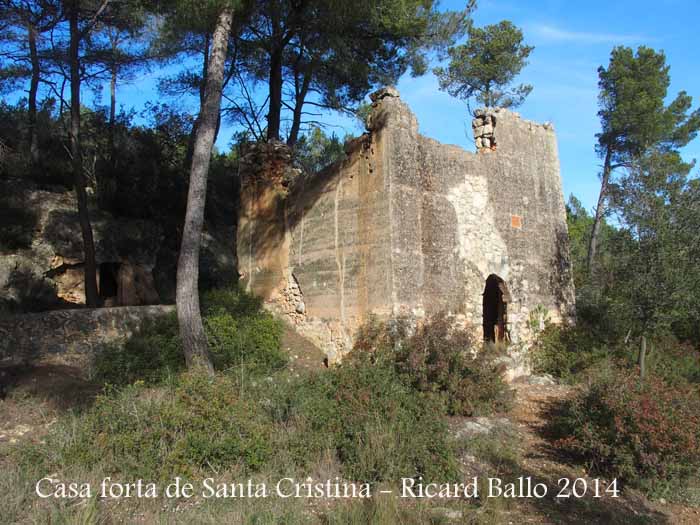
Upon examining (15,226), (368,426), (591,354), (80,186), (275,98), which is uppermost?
(275,98)

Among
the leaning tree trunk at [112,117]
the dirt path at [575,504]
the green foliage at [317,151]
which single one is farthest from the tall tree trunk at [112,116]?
the dirt path at [575,504]

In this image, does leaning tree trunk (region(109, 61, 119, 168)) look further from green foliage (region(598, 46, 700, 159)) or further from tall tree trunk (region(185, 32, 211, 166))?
green foliage (region(598, 46, 700, 159))

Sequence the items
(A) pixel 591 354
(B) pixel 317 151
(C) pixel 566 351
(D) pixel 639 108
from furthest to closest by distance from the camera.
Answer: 1. (B) pixel 317 151
2. (D) pixel 639 108
3. (C) pixel 566 351
4. (A) pixel 591 354

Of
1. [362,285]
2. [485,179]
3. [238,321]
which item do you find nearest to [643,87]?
[485,179]

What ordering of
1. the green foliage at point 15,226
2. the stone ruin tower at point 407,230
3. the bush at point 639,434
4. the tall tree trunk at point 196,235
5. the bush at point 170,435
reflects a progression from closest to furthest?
1. the bush at point 170,435
2. the bush at point 639,434
3. the tall tree trunk at point 196,235
4. the stone ruin tower at point 407,230
5. the green foliage at point 15,226

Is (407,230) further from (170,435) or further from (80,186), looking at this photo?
(80,186)

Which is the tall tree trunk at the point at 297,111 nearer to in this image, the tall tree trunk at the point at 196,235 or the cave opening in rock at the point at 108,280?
the cave opening in rock at the point at 108,280

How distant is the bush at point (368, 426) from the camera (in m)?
5.89

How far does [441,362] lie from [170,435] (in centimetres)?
399

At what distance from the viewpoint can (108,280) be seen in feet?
51.1

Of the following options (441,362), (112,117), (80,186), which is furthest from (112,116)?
(441,362)

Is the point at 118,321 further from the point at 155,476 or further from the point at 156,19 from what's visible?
the point at 156,19

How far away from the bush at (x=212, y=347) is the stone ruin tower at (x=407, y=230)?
0.90m

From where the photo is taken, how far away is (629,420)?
254 inches
